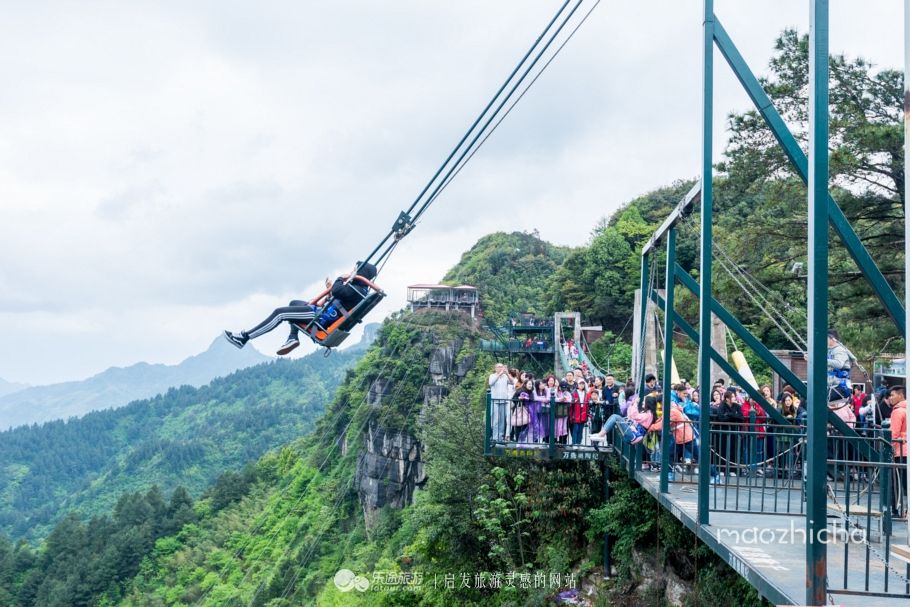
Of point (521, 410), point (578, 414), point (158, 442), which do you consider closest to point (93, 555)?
point (158, 442)

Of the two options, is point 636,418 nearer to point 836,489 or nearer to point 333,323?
point 836,489

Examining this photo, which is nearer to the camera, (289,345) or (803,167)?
(803,167)

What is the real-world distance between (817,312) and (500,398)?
8751mm

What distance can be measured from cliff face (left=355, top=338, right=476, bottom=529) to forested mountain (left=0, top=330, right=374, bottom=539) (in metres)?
59.5

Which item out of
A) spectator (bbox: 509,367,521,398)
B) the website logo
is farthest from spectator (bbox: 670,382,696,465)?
the website logo

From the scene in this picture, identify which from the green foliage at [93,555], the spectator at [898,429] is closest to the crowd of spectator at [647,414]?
the spectator at [898,429]

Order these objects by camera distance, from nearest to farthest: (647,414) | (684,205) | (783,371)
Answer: (783,371)
(684,205)
(647,414)

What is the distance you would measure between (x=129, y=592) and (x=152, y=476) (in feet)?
178

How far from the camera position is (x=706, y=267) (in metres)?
8.87

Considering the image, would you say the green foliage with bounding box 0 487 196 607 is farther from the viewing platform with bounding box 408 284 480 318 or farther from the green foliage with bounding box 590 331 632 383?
the green foliage with bounding box 590 331 632 383

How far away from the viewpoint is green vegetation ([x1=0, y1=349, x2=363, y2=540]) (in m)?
116

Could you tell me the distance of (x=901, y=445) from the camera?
8.66 m

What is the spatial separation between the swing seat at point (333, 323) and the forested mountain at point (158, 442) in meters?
106

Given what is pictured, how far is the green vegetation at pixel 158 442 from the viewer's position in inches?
4569
